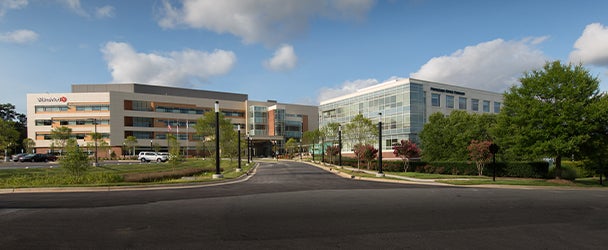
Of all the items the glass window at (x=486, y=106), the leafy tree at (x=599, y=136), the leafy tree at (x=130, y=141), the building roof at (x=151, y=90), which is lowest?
the leafy tree at (x=130, y=141)

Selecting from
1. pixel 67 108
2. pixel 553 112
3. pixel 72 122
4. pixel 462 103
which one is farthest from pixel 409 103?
pixel 67 108

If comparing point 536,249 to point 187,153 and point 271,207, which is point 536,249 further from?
point 187,153

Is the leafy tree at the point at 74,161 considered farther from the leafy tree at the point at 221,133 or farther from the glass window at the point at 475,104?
the glass window at the point at 475,104

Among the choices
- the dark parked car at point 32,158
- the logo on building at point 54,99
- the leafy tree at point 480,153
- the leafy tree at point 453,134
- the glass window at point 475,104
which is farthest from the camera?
the logo on building at point 54,99

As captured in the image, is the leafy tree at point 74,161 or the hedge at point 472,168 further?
the hedge at point 472,168

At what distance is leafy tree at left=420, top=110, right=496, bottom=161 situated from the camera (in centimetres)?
3478

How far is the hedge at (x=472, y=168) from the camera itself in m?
27.8

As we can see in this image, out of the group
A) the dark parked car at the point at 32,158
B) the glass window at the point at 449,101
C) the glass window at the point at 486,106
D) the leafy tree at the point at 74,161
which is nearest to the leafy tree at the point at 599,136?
the leafy tree at the point at 74,161

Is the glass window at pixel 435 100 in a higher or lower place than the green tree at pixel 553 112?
higher

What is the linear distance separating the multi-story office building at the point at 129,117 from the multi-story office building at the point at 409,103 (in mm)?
26677

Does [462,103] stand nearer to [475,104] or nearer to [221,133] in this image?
[475,104]

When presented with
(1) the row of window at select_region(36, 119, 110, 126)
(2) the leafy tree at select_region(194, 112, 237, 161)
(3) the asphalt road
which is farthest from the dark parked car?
(3) the asphalt road

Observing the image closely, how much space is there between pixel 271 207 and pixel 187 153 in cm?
7803

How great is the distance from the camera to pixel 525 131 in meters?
23.4
